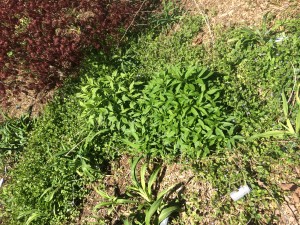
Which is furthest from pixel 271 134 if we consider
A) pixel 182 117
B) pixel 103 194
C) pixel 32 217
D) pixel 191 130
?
pixel 32 217

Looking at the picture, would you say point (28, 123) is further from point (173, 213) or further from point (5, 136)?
point (173, 213)

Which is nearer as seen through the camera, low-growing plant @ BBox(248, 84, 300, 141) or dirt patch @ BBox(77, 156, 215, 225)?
low-growing plant @ BBox(248, 84, 300, 141)

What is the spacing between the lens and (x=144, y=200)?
3.41 meters

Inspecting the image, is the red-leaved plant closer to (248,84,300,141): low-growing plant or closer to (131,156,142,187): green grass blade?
(131,156,142,187): green grass blade

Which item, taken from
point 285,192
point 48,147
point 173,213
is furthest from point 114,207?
point 285,192

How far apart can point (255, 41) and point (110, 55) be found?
227cm

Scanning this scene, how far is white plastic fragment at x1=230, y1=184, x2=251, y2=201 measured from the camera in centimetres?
302

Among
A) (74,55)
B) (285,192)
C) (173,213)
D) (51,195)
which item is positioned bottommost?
(285,192)

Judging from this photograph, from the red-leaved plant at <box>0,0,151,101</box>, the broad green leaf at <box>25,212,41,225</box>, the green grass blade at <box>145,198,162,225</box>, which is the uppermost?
the red-leaved plant at <box>0,0,151,101</box>

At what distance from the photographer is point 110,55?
4.84 meters

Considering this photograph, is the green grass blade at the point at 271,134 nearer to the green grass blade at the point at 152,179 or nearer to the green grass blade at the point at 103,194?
the green grass blade at the point at 152,179

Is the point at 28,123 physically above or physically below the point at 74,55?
below

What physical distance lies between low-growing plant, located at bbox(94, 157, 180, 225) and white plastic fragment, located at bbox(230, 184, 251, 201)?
1.97 feet

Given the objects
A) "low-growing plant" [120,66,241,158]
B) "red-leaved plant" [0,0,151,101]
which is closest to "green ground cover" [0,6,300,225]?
"low-growing plant" [120,66,241,158]
